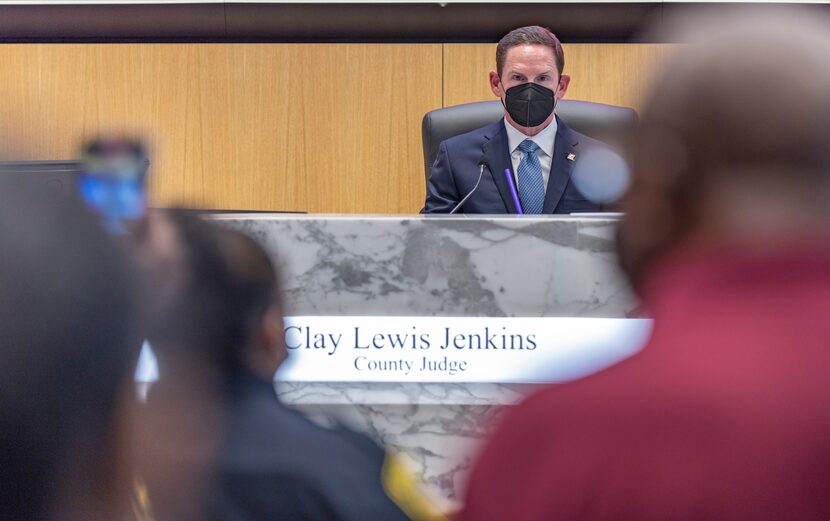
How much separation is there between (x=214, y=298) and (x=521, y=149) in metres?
1.68

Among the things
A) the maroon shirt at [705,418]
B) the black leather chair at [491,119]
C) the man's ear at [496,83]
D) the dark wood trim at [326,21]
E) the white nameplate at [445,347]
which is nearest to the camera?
the maroon shirt at [705,418]

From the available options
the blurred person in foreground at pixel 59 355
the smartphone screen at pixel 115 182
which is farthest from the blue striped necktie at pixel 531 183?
the blurred person in foreground at pixel 59 355

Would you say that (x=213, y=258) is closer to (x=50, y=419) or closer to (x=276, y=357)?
(x=276, y=357)

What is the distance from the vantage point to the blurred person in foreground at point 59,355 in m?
0.59

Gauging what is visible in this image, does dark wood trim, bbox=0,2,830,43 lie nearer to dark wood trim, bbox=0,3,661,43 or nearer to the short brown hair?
dark wood trim, bbox=0,3,661,43

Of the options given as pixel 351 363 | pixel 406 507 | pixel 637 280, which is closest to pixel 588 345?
pixel 351 363

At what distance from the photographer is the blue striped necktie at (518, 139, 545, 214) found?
7.61 feet

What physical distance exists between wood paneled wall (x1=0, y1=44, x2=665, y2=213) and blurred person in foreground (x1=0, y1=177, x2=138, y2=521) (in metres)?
3.00

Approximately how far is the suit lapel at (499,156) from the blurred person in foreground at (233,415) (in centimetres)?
145

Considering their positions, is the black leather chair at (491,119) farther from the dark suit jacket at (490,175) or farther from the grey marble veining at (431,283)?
the grey marble veining at (431,283)

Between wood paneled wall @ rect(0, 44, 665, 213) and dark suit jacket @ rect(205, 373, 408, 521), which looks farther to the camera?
wood paneled wall @ rect(0, 44, 665, 213)

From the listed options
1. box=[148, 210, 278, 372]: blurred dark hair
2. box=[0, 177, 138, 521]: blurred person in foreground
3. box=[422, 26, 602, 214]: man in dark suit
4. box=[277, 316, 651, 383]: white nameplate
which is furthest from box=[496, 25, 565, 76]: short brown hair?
box=[0, 177, 138, 521]: blurred person in foreground

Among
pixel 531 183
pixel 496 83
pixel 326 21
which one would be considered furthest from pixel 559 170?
pixel 326 21

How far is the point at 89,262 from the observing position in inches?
23.2
